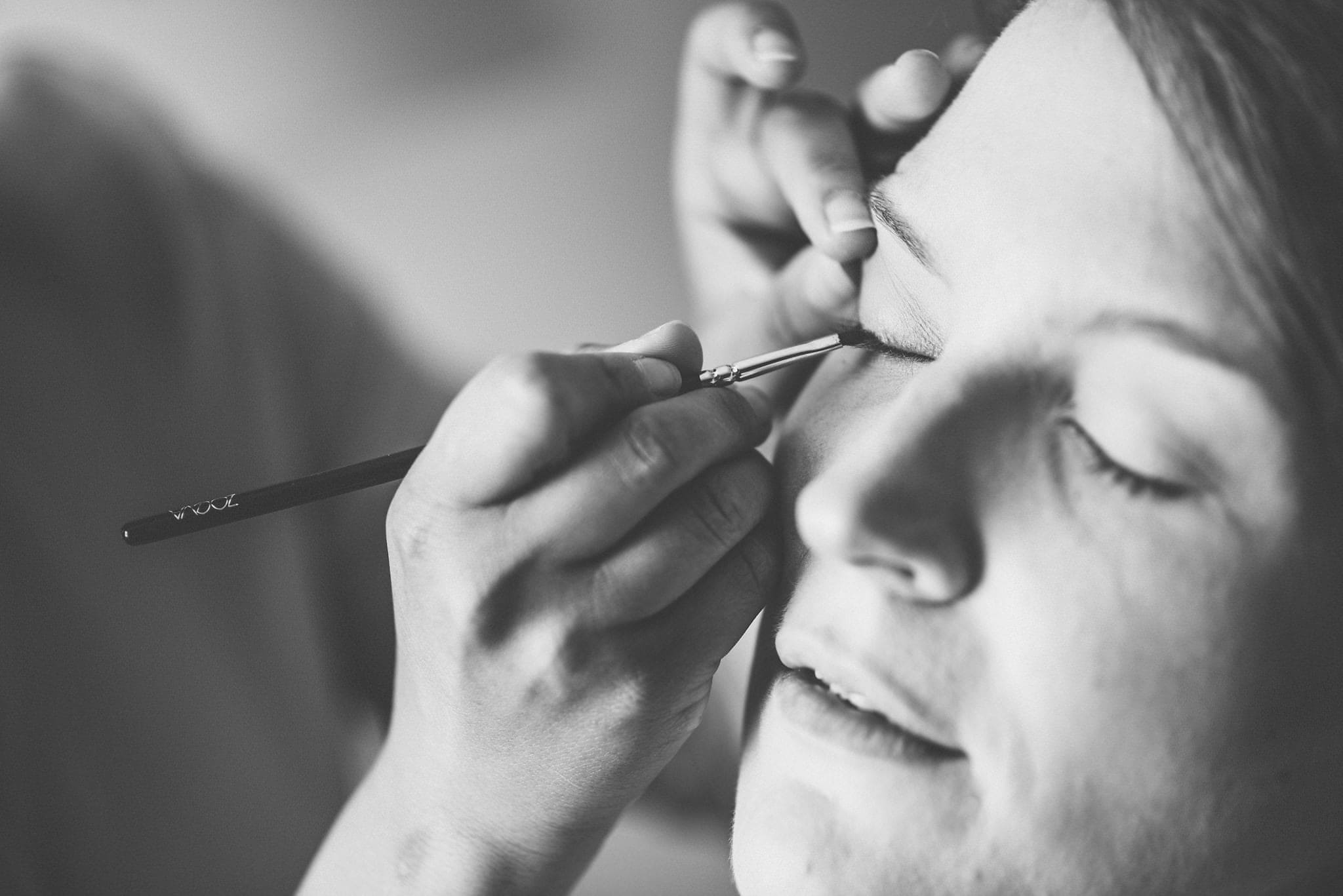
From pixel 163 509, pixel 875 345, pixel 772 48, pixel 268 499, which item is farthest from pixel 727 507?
pixel 163 509

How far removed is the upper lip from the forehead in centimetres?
21

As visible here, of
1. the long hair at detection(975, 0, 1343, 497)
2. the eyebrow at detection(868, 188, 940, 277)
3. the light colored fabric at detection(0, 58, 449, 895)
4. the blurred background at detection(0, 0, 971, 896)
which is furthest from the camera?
the blurred background at detection(0, 0, 971, 896)

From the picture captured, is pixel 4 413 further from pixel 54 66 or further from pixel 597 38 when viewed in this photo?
pixel 597 38

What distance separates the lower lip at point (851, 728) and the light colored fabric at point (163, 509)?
1.92 ft

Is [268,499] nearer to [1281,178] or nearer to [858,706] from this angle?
[858,706]

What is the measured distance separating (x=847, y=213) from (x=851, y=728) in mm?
366

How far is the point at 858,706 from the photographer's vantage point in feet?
1.74

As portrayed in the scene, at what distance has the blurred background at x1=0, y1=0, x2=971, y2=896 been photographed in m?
1.07

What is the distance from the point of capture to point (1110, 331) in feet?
1.62

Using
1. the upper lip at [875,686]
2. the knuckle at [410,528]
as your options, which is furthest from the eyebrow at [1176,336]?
the knuckle at [410,528]

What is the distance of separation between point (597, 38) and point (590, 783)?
0.85 metres

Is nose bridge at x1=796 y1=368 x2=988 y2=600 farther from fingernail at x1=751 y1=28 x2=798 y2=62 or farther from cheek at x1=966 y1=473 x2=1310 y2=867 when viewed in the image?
fingernail at x1=751 y1=28 x2=798 y2=62

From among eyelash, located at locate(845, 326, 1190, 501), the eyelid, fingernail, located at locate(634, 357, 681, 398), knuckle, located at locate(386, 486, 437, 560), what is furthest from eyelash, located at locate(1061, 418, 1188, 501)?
knuckle, located at locate(386, 486, 437, 560)

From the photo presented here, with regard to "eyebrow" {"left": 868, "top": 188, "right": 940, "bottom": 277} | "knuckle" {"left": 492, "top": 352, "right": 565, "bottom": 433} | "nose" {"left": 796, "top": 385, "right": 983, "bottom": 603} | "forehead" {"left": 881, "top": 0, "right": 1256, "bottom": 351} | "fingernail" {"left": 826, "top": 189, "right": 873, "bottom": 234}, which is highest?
"forehead" {"left": 881, "top": 0, "right": 1256, "bottom": 351}
